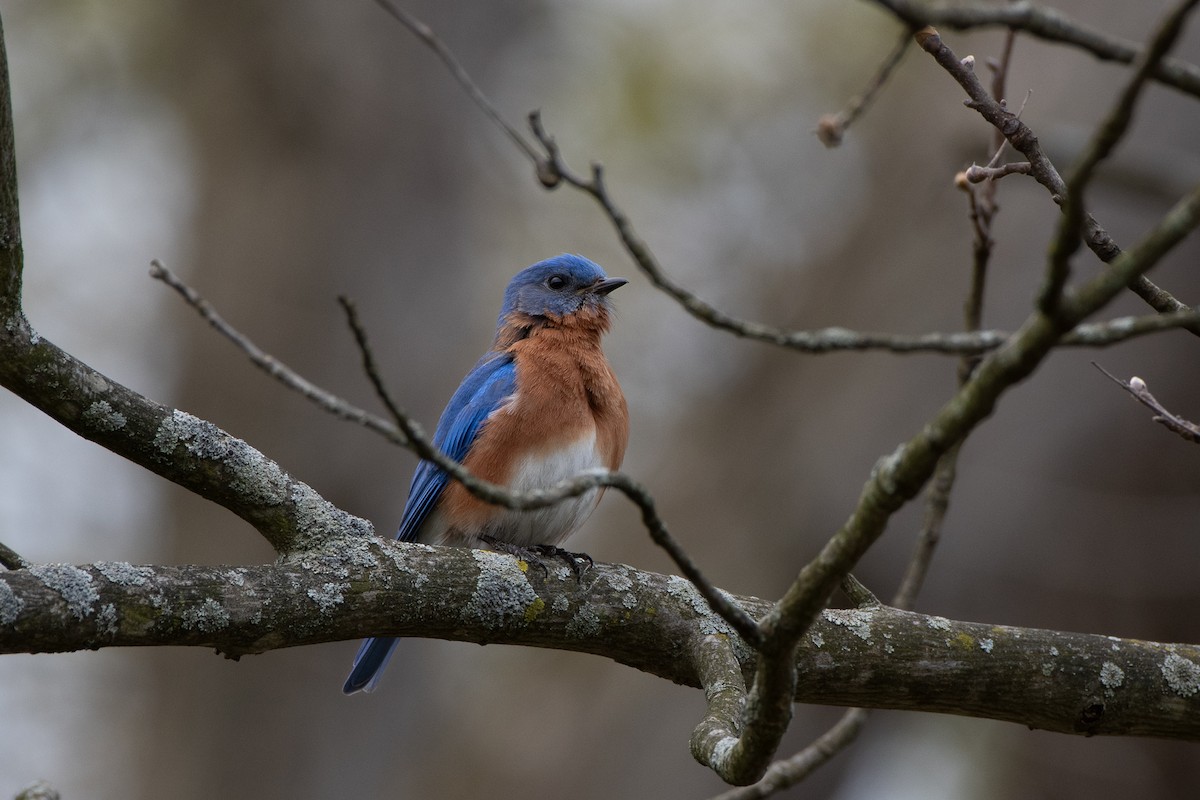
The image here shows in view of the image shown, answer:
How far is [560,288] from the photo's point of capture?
521 cm

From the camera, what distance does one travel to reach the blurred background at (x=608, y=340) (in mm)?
6082

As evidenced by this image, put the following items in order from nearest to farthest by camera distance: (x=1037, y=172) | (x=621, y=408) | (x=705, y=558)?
1. (x=1037, y=172)
2. (x=621, y=408)
3. (x=705, y=558)

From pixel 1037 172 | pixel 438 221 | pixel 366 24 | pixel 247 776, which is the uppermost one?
pixel 366 24

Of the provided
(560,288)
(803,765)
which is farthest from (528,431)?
(803,765)

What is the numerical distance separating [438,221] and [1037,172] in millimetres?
5787

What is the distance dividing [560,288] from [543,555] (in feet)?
5.43

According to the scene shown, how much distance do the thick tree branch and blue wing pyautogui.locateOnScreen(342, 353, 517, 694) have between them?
1600 millimetres

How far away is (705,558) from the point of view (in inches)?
281

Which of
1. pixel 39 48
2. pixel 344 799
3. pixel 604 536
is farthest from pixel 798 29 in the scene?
pixel 344 799

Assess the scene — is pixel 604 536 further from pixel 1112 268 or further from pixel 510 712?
pixel 1112 268

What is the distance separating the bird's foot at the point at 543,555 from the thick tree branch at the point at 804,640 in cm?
5

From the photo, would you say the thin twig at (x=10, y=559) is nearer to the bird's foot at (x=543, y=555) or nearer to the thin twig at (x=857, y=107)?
the bird's foot at (x=543, y=555)

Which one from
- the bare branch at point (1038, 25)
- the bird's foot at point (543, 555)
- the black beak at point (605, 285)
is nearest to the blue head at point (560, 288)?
the black beak at point (605, 285)

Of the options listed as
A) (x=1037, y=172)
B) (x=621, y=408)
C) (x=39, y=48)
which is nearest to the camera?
(x=1037, y=172)
